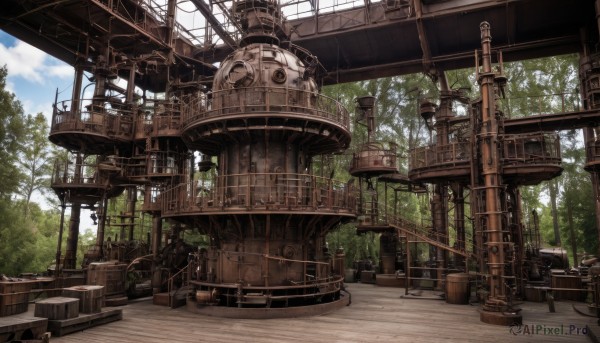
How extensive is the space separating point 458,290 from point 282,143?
1052 centimetres

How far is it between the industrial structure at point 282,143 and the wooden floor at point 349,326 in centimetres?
89

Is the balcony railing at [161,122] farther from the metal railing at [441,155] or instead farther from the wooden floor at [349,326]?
the metal railing at [441,155]

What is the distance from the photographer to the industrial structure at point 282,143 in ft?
51.9

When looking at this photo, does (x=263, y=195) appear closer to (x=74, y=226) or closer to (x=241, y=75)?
(x=241, y=75)

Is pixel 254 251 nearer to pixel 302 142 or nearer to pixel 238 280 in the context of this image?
pixel 238 280

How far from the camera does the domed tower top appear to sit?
19.5 m

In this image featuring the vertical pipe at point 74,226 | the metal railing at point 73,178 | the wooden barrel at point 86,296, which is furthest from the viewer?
the vertical pipe at point 74,226

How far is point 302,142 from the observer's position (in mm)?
17953

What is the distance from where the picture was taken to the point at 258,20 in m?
19.4

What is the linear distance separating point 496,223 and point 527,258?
36.9 feet

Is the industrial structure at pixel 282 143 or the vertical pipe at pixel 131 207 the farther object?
the vertical pipe at pixel 131 207

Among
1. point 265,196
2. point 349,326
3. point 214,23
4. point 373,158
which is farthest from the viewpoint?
Answer: point 214,23

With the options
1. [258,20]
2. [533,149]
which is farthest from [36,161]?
[533,149]

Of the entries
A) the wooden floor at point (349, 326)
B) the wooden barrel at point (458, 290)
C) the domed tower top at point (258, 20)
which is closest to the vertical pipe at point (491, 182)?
the wooden floor at point (349, 326)
